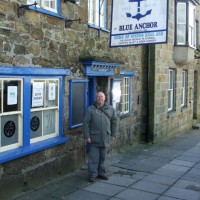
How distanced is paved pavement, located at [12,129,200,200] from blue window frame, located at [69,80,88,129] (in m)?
1.24

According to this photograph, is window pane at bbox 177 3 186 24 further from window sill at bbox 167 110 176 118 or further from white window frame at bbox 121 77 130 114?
white window frame at bbox 121 77 130 114

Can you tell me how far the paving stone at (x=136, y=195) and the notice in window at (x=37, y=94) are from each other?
8.07 ft

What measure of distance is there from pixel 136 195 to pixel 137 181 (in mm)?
974

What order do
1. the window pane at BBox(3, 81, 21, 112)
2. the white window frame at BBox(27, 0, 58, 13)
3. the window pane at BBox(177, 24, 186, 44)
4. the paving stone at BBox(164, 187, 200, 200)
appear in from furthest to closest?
the window pane at BBox(177, 24, 186, 44), the white window frame at BBox(27, 0, 58, 13), the paving stone at BBox(164, 187, 200, 200), the window pane at BBox(3, 81, 21, 112)

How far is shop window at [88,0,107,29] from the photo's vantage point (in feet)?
30.6

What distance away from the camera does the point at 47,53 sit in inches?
288

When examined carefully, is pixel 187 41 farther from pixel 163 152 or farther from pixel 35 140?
pixel 35 140

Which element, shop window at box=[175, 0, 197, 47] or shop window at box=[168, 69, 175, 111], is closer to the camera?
shop window at box=[168, 69, 175, 111]

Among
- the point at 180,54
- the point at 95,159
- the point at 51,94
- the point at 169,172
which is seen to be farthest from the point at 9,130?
the point at 180,54

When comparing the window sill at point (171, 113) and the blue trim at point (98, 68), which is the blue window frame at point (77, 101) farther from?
the window sill at point (171, 113)

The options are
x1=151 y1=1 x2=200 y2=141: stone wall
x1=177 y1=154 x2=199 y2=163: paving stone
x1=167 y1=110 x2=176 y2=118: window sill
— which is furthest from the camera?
x1=167 y1=110 x2=176 y2=118: window sill

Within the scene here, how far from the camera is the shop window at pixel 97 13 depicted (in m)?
9.32

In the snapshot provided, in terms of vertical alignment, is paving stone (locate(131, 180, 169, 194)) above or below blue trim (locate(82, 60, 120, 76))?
below

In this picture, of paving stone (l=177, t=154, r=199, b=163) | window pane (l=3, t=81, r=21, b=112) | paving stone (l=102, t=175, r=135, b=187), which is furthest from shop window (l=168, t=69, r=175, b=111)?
window pane (l=3, t=81, r=21, b=112)
